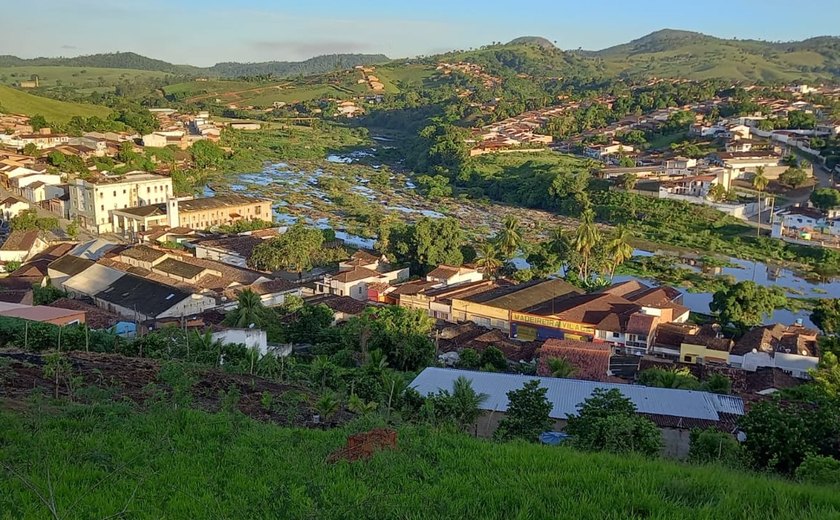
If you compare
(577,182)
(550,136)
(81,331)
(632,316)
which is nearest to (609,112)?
(550,136)

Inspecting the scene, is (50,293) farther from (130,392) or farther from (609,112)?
(609,112)

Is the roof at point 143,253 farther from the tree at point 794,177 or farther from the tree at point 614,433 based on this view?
the tree at point 794,177

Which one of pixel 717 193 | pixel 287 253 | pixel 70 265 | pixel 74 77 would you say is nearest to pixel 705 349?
pixel 287 253

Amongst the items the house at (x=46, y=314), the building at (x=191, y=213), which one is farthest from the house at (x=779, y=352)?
the building at (x=191, y=213)

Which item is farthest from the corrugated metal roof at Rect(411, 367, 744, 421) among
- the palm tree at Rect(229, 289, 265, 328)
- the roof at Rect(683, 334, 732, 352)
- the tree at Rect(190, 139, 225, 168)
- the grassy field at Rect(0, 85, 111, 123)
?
the grassy field at Rect(0, 85, 111, 123)

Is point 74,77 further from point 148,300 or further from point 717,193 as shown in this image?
point 148,300
